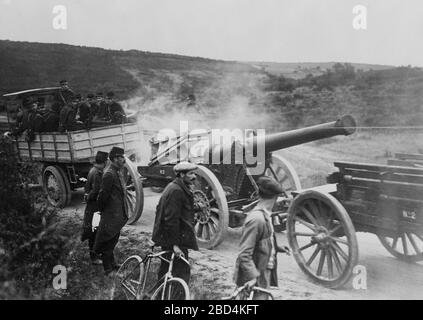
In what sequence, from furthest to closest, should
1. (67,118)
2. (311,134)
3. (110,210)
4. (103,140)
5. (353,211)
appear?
1. (67,118)
2. (103,140)
3. (110,210)
4. (311,134)
5. (353,211)

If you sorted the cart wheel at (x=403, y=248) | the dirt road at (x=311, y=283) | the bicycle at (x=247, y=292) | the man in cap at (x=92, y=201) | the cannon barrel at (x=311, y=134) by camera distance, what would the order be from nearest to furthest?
1. the bicycle at (x=247, y=292)
2. the dirt road at (x=311, y=283)
3. the cannon barrel at (x=311, y=134)
4. the cart wheel at (x=403, y=248)
5. the man in cap at (x=92, y=201)

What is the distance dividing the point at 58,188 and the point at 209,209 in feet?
13.3

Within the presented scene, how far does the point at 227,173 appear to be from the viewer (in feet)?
23.2

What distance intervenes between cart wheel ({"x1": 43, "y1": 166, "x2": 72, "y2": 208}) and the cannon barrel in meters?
4.30

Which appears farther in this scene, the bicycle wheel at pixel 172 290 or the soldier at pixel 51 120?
the soldier at pixel 51 120

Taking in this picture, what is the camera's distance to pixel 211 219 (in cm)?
666

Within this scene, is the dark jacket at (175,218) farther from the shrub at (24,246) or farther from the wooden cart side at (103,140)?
the wooden cart side at (103,140)

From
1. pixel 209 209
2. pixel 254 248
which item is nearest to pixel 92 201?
pixel 209 209

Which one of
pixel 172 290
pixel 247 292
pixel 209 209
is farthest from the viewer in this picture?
pixel 209 209

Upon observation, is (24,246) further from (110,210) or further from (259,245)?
(259,245)

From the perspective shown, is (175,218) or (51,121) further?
(51,121)

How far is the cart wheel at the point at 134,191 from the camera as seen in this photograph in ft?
25.6

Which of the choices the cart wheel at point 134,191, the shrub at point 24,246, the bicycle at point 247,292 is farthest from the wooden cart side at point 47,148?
the bicycle at point 247,292
